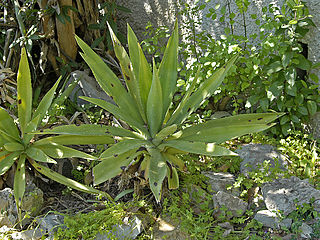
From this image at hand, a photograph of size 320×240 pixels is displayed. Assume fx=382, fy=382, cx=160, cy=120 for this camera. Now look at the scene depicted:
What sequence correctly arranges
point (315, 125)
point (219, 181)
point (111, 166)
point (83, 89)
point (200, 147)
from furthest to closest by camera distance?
1. point (83, 89)
2. point (315, 125)
3. point (219, 181)
4. point (111, 166)
5. point (200, 147)

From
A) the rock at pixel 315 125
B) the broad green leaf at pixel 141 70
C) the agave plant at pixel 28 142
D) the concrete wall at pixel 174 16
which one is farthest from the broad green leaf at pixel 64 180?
the concrete wall at pixel 174 16

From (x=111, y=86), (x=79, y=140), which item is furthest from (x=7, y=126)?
(x=111, y=86)

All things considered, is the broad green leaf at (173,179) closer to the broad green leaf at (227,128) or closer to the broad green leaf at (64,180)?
the broad green leaf at (227,128)

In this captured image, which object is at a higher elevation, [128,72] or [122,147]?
[128,72]

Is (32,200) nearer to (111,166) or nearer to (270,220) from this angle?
(111,166)

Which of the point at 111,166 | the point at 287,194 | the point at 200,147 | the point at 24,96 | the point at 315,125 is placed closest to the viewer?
the point at 200,147

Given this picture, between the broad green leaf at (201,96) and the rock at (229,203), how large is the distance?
53cm

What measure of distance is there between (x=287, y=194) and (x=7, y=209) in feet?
5.64

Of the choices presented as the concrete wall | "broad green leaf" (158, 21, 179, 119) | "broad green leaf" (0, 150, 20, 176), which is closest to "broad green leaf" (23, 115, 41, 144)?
"broad green leaf" (0, 150, 20, 176)

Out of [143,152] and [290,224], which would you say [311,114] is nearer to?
[290,224]

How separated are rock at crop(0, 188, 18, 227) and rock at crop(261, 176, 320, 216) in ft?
5.07

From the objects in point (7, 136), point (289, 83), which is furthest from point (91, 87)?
point (289, 83)

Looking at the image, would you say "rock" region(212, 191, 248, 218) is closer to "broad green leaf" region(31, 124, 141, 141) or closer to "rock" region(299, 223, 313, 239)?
"rock" region(299, 223, 313, 239)

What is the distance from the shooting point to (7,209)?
233cm
